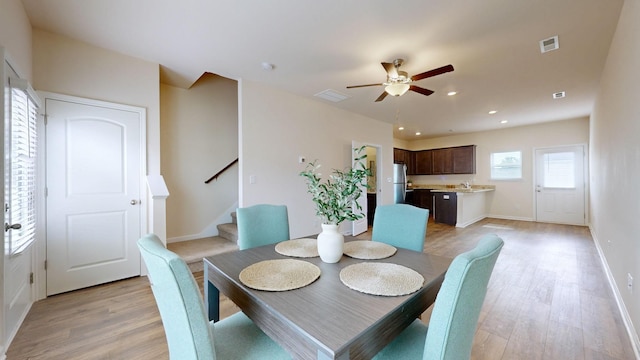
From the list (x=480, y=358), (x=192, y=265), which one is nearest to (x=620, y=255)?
(x=480, y=358)

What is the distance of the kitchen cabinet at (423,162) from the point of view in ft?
27.0

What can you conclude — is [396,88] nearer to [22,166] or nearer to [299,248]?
[299,248]

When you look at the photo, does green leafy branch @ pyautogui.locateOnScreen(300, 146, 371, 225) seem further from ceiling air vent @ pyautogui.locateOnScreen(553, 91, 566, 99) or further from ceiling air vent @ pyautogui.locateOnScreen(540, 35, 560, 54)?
ceiling air vent @ pyautogui.locateOnScreen(553, 91, 566, 99)

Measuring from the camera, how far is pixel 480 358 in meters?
1.63

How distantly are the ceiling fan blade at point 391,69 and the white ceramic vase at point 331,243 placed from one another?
1986 mm

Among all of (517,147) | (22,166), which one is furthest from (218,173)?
(517,147)

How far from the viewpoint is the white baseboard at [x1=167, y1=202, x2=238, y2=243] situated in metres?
4.03

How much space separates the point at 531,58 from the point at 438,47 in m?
1.22

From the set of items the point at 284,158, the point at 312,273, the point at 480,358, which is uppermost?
the point at 284,158

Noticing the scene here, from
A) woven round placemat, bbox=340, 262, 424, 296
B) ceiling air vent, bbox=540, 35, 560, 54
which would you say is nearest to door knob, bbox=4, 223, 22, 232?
woven round placemat, bbox=340, 262, 424, 296

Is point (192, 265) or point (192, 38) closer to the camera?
point (192, 38)

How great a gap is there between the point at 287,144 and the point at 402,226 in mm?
2571

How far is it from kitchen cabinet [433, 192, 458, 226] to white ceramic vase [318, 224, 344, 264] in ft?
18.5

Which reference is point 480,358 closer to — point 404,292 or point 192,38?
point 404,292
